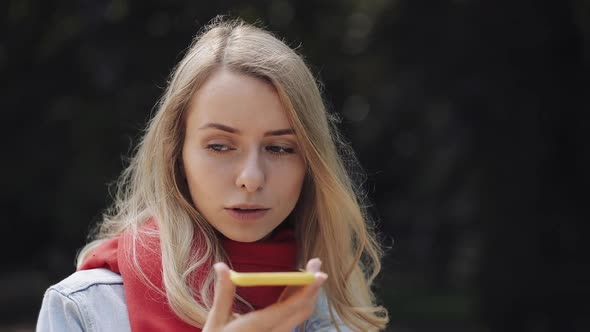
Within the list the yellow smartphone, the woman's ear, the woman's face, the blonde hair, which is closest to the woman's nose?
the woman's face

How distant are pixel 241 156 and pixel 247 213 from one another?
0.49ft

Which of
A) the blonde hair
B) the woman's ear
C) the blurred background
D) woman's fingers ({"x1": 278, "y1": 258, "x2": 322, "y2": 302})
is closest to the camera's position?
woman's fingers ({"x1": 278, "y1": 258, "x2": 322, "y2": 302})

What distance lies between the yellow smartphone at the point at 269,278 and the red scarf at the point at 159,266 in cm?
46

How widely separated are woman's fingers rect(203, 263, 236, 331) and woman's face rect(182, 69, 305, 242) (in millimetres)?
385

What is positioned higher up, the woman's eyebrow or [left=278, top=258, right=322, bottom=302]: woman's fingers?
the woman's eyebrow

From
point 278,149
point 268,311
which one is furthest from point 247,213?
point 268,311

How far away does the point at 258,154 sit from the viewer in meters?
2.06

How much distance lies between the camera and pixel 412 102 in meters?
9.44

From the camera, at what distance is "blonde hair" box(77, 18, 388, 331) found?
6.97ft

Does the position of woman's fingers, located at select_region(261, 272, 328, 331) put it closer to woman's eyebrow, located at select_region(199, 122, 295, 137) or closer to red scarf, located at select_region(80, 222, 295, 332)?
red scarf, located at select_region(80, 222, 295, 332)

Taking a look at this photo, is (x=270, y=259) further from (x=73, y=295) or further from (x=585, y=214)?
(x=585, y=214)

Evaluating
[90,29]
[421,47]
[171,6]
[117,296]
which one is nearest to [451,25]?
[421,47]

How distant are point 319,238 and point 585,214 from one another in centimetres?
568

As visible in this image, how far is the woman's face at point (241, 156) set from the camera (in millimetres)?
2053
